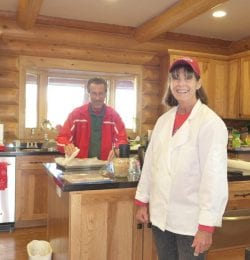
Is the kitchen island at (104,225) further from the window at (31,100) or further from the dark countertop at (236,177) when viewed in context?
the window at (31,100)

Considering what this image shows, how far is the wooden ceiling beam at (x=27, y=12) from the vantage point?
10.7ft

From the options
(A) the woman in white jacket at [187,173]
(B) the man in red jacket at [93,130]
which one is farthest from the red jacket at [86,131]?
(A) the woman in white jacket at [187,173]

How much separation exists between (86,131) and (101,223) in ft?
3.44

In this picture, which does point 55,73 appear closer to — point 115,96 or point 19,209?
point 115,96

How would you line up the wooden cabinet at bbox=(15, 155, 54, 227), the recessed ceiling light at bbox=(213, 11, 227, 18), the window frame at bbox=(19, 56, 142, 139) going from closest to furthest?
the wooden cabinet at bbox=(15, 155, 54, 227) < the recessed ceiling light at bbox=(213, 11, 227, 18) < the window frame at bbox=(19, 56, 142, 139)

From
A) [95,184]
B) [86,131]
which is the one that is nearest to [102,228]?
[95,184]

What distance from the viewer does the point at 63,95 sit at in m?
4.73

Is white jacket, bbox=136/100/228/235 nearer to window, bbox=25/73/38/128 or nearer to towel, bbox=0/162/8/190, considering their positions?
towel, bbox=0/162/8/190

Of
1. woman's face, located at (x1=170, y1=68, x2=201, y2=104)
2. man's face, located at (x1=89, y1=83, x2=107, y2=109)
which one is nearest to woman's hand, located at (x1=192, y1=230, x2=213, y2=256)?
woman's face, located at (x1=170, y1=68, x2=201, y2=104)

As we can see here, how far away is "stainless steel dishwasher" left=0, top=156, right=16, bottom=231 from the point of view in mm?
3582

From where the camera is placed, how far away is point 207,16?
4.13 meters

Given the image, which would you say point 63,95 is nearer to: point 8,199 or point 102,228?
point 8,199

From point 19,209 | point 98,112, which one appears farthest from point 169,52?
point 19,209

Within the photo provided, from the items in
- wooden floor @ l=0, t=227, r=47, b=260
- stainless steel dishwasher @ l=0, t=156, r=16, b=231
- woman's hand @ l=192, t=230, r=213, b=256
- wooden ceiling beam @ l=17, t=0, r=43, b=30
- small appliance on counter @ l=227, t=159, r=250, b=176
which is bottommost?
wooden floor @ l=0, t=227, r=47, b=260
